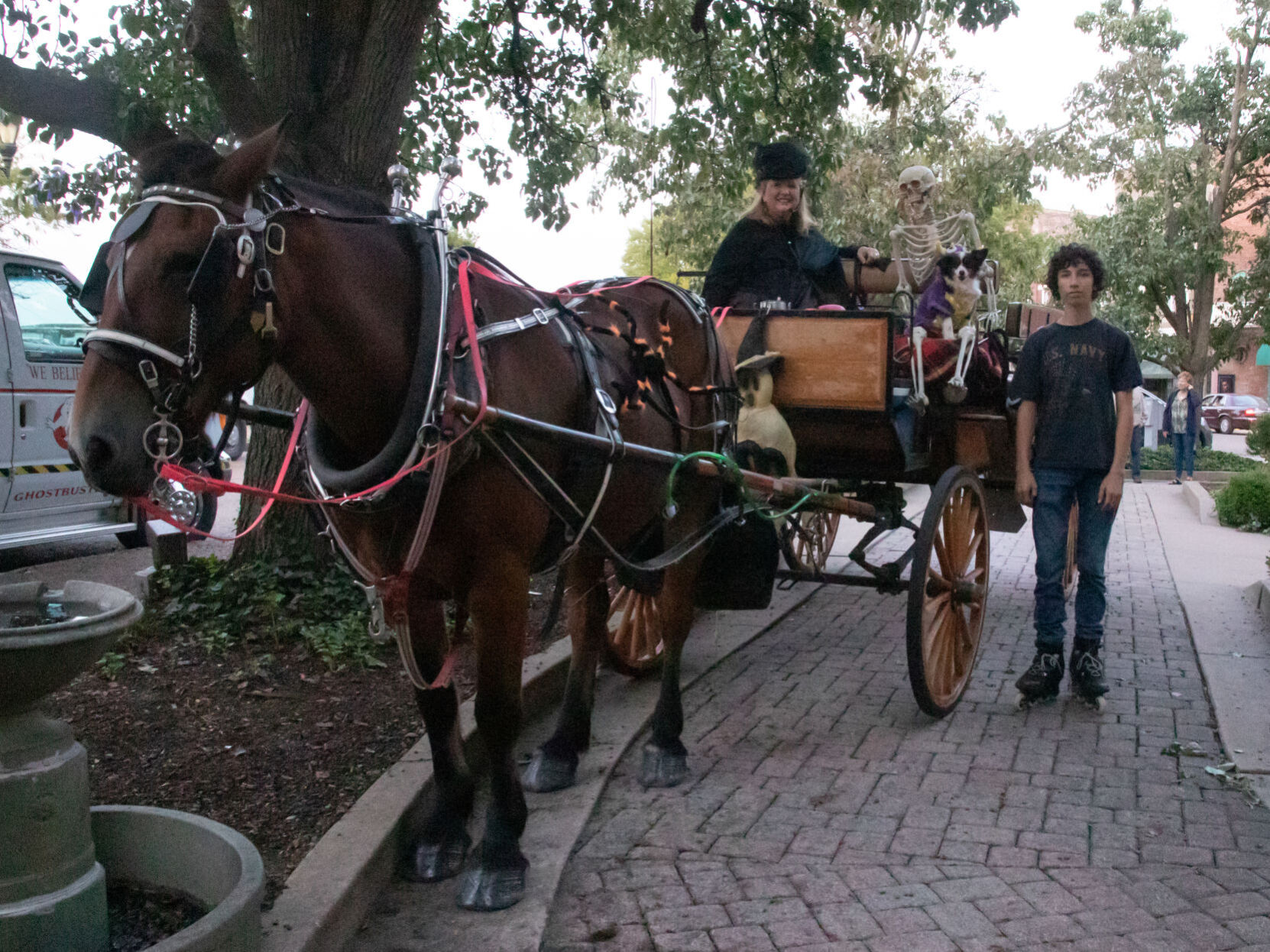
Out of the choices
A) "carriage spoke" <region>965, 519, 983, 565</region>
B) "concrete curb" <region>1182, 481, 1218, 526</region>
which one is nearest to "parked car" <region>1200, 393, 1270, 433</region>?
"concrete curb" <region>1182, 481, 1218, 526</region>


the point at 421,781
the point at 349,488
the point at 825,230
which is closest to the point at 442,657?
the point at 421,781

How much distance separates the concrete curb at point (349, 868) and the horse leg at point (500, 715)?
29cm

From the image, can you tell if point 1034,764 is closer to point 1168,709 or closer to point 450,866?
point 1168,709

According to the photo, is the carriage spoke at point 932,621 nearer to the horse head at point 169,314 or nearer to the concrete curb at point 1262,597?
the concrete curb at point 1262,597

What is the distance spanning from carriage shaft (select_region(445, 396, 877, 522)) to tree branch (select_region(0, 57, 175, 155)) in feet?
11.3

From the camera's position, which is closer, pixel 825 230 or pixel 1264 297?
pixel 825 230

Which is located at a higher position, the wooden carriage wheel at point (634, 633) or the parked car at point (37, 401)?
the parked car at point (37, 401)

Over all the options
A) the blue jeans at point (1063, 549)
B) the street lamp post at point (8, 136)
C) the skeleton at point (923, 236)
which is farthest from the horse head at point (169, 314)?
the street lamp post at point (8, 136)

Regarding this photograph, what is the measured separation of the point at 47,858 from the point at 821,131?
838 cm

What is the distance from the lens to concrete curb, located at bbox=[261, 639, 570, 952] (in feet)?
9.65

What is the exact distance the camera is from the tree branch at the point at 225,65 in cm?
527

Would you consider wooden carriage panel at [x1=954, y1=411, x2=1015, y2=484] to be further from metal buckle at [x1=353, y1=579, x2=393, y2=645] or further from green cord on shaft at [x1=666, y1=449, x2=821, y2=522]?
metal buckle at [x1=353, y1=579, x2=393, y2=645]

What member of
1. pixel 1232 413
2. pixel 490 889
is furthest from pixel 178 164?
pixel 1232 413

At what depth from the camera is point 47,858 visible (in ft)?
8.30
